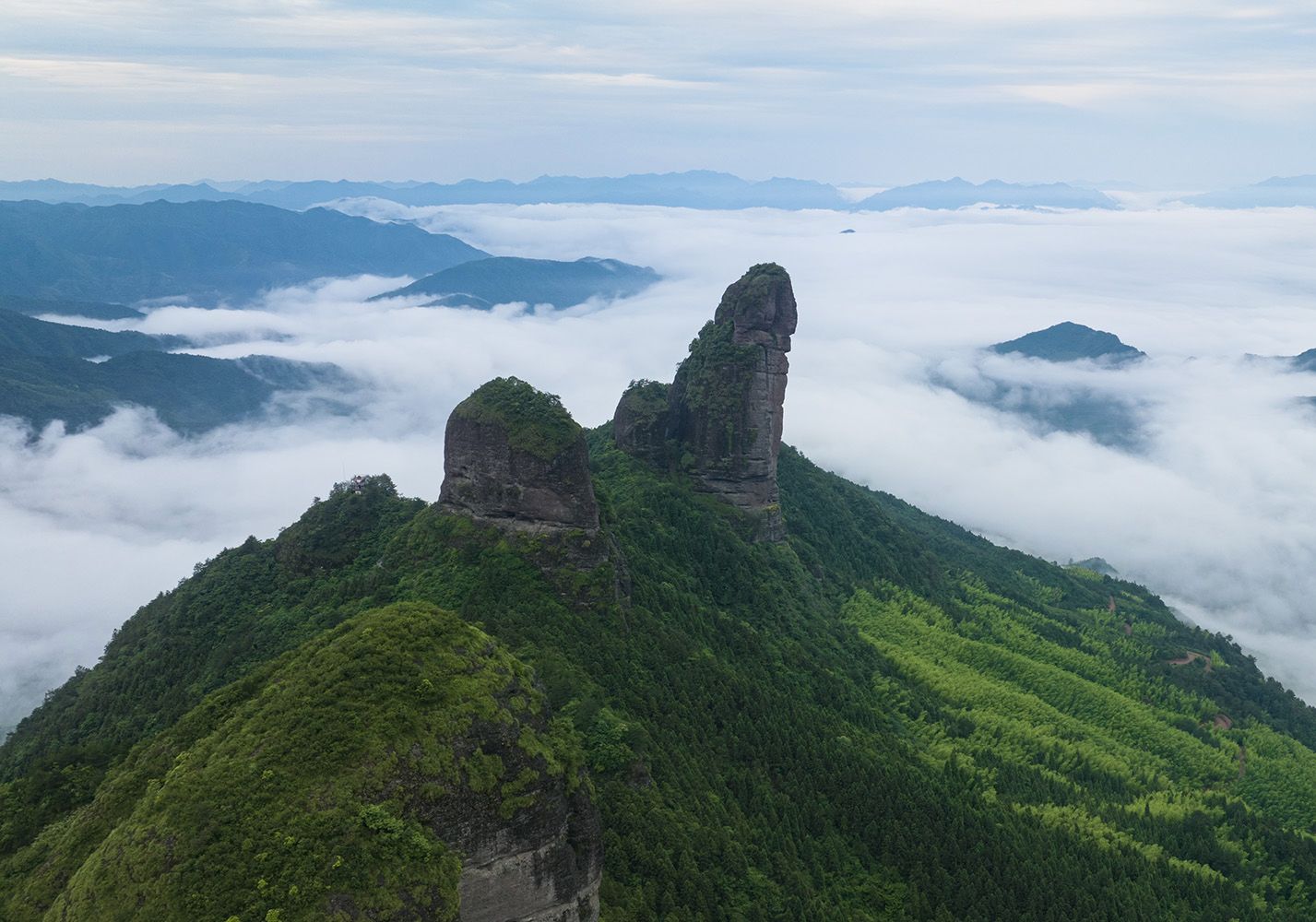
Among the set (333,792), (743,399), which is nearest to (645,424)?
(743,399)

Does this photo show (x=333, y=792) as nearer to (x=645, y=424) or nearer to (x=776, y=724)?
(x=776, y=724)

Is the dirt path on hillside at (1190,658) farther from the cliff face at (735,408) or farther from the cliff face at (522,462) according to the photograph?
the cliff face at (522,462)

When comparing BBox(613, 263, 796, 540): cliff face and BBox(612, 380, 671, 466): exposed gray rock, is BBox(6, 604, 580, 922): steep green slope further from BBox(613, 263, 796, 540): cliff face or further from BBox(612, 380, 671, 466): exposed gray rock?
BBox(612, 380, 671, 466): exposed gray rock

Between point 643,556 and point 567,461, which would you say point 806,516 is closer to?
point 643,556

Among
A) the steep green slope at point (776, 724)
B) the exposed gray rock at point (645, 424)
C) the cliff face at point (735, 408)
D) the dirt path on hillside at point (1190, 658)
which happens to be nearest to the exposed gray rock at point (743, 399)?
the cliff face at point (735, 408)

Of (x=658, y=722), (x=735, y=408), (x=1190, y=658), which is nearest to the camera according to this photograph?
(x=658, y=722)
